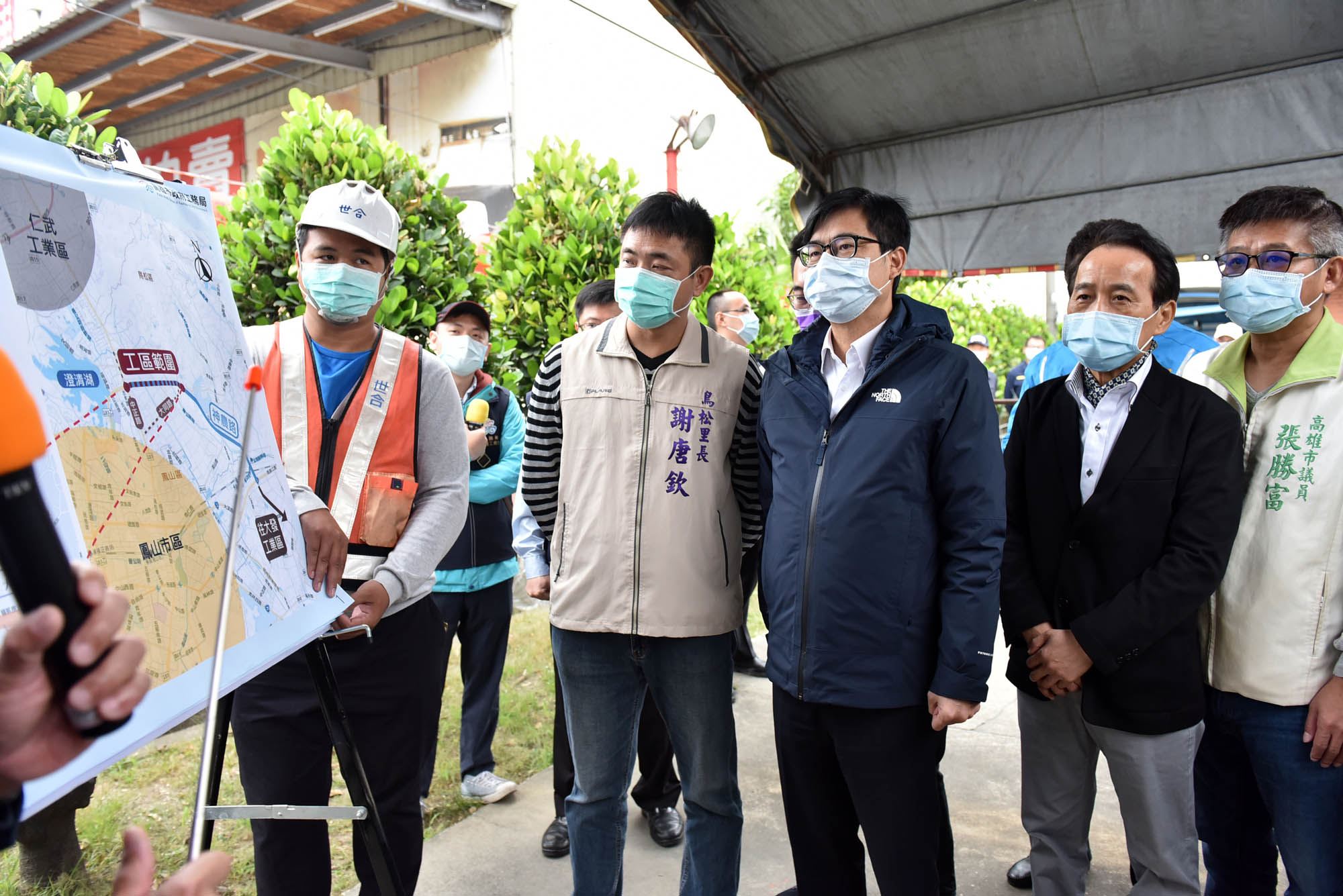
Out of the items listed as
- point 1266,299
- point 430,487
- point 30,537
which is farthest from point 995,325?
point 30,537

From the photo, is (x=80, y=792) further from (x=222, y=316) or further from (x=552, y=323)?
(x=552, y=323)

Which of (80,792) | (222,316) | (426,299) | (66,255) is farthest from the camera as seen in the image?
(426,299)

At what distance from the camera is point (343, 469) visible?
2195mm

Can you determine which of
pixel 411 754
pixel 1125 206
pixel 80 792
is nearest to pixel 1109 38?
pixel 1125 206

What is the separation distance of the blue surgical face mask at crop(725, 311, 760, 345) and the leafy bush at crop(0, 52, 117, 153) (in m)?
2.96

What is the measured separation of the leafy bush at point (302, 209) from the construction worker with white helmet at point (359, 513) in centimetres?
154

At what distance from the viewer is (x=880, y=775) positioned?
2115mm

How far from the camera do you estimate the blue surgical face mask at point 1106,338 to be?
2396mm

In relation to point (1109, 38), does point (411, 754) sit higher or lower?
lower

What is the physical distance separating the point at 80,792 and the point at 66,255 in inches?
81.0

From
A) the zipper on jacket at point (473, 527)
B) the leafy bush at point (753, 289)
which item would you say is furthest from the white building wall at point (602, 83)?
the zipper on jacket at point (473, 527)

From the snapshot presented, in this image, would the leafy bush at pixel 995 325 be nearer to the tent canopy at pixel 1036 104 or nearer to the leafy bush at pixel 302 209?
the tent canopy at pixel 1036 104

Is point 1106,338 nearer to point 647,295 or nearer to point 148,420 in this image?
point 647,295

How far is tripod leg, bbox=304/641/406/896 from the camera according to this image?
1913 millimetres
